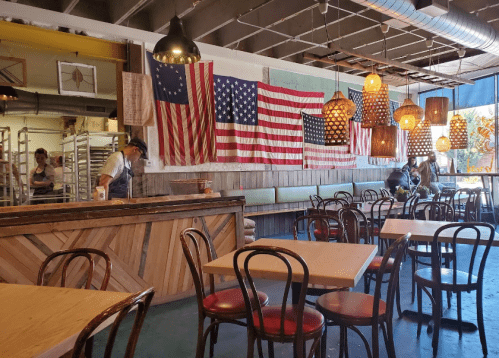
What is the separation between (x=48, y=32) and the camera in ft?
17.6

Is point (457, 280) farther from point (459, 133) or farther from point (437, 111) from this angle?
point (459, 133)

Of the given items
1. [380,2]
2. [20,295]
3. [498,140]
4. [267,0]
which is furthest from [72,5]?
[498,140]

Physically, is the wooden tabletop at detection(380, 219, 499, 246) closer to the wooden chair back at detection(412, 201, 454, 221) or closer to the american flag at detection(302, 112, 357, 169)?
the wooden chair back at detection(412, 201, 454, 221)

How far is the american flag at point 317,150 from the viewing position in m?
8.71

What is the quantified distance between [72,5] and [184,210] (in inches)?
132

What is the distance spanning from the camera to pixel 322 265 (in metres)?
2.35

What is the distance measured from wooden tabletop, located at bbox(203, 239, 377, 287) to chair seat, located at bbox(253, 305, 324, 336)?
258 mm

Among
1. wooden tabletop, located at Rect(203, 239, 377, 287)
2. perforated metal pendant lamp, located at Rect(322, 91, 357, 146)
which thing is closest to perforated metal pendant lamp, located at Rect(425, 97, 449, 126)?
perforated metal pendant lamp, located at Rect(322, 91, 357, 146)

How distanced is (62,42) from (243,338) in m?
4.76

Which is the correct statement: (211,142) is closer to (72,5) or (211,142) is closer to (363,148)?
(72,5)

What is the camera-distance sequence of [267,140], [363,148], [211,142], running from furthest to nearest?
[363,148] → [267,140] → [211,142]

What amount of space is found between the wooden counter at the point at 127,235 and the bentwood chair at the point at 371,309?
205cm

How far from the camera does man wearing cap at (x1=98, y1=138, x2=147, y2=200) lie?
4.84 meters

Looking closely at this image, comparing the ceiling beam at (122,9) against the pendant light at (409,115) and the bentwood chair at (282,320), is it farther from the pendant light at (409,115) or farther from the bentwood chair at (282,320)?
the bentwood chair at (282,320)
